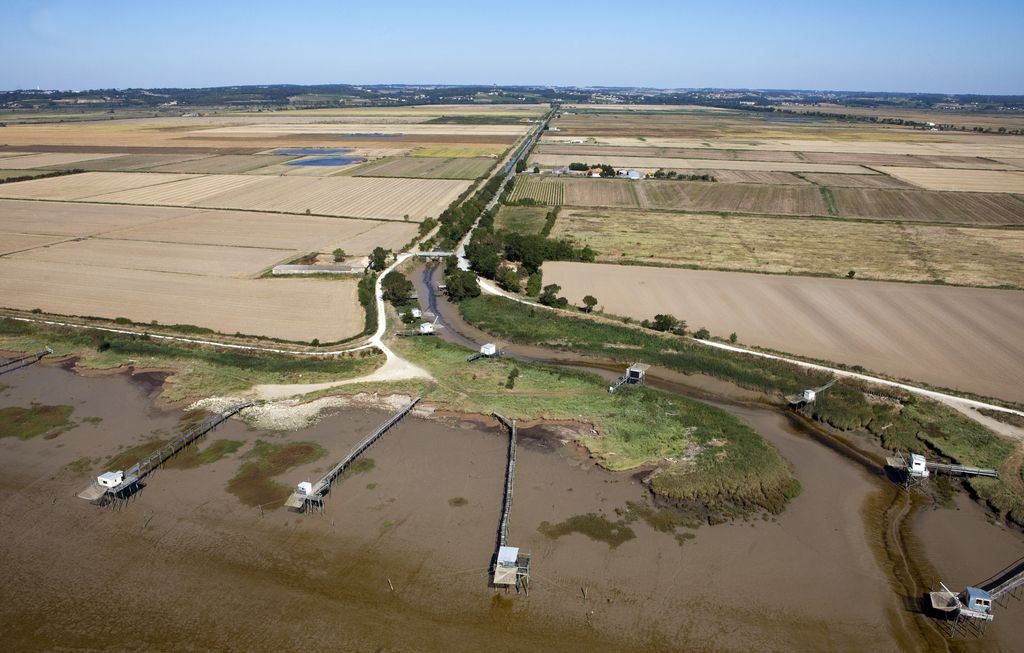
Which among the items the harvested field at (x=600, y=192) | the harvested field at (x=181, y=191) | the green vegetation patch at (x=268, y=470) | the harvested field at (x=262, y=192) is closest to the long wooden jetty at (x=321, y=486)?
the green vegetation patch at (x=268, y=470)

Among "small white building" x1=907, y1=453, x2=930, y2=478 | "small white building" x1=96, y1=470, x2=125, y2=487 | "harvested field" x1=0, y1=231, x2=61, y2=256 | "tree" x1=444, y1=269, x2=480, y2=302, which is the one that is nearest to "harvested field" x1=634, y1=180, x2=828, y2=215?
"tree" x1=444, y1=269, x2=480, y2=302

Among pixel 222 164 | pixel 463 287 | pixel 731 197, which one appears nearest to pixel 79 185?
pixel 222 164

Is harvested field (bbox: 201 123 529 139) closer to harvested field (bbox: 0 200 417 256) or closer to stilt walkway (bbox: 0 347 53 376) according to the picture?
harvested field (bbox: 0 200 417 256)

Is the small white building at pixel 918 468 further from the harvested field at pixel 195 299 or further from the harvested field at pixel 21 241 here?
the harvested field at pixel 21 241

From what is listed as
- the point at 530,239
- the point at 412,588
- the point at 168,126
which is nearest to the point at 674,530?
the point at 412,588

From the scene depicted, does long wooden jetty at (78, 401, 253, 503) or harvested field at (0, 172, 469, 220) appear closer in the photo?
long wooden jetty at (78, 401, 253, 503)

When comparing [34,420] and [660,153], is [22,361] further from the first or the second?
[660,153]
